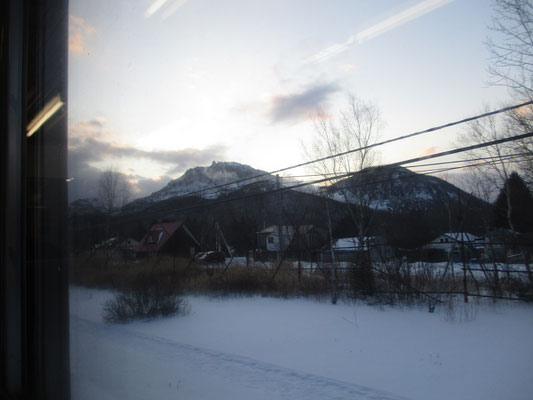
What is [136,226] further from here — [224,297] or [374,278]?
[374,278]

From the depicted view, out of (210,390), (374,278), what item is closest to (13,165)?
(210,390)

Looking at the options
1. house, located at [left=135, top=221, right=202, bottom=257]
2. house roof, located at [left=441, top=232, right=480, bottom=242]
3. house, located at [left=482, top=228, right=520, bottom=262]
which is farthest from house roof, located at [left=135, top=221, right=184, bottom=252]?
house, located at [left=482, top=228, right=520, bottom=262]

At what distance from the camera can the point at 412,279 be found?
24.1 ft

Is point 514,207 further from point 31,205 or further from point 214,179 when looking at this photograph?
point 31,205

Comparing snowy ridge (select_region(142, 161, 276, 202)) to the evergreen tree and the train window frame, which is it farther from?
the evergreen tree

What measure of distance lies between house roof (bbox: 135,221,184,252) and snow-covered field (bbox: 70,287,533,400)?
5.63ft

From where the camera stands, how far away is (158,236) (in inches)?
280

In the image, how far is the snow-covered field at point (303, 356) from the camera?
6.09 feet

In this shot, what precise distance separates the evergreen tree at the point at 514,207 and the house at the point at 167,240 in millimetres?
6415

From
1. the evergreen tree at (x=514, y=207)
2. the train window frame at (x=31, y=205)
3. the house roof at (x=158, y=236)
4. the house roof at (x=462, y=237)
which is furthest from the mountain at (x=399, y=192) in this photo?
the house roof at (x=158, y=236)

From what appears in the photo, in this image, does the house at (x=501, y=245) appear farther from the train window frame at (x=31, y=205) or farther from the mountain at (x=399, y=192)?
the train window frame at (x=31, y=205)

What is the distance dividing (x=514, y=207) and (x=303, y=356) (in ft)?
18.7

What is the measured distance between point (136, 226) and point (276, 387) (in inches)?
164

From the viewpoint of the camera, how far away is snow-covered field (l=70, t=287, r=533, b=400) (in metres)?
1.86
